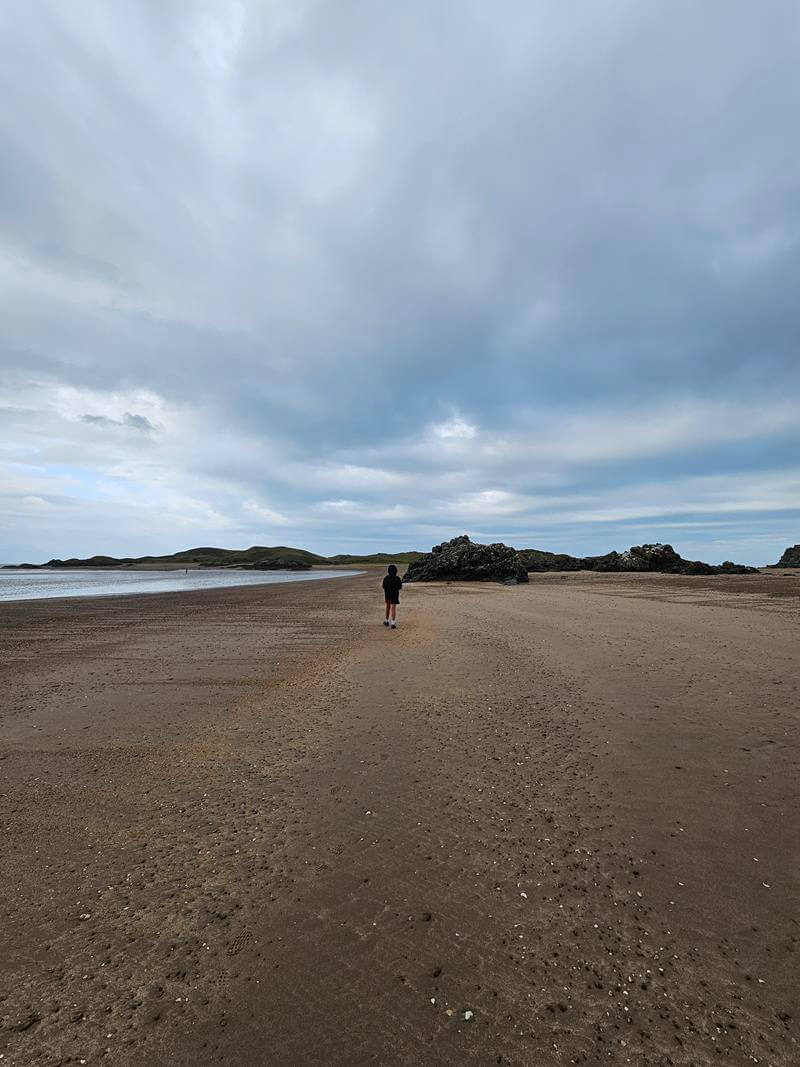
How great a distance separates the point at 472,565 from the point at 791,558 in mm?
39931

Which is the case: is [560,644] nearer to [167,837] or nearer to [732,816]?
[732,816]

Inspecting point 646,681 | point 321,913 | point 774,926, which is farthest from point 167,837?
point 646,681

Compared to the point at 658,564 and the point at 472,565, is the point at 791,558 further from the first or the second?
the point at 472,565

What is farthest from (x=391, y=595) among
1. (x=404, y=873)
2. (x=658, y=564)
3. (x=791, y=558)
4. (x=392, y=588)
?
(x=791, y=558)

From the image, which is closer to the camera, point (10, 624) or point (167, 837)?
point (167, 837)

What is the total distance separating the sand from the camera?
8.23 feet

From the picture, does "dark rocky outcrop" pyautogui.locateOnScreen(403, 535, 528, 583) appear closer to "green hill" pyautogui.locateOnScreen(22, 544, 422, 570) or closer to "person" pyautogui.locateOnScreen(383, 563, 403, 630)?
"person" pyautogui.locateOnScreen(383, 563, 403, 630)

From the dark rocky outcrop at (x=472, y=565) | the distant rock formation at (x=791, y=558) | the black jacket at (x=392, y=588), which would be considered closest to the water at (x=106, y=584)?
the dark rocky outcrop at (x=472, y=565)

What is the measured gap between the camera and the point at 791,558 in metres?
58.1

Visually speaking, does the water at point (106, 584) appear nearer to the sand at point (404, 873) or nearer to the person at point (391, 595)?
the person at point (391, 595)

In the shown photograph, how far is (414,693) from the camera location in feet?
27.2

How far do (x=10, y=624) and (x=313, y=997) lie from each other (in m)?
20.0

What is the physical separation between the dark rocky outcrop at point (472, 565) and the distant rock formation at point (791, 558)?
33.8 metres

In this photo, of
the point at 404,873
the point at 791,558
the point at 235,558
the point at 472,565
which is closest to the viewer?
the point at 404,873
